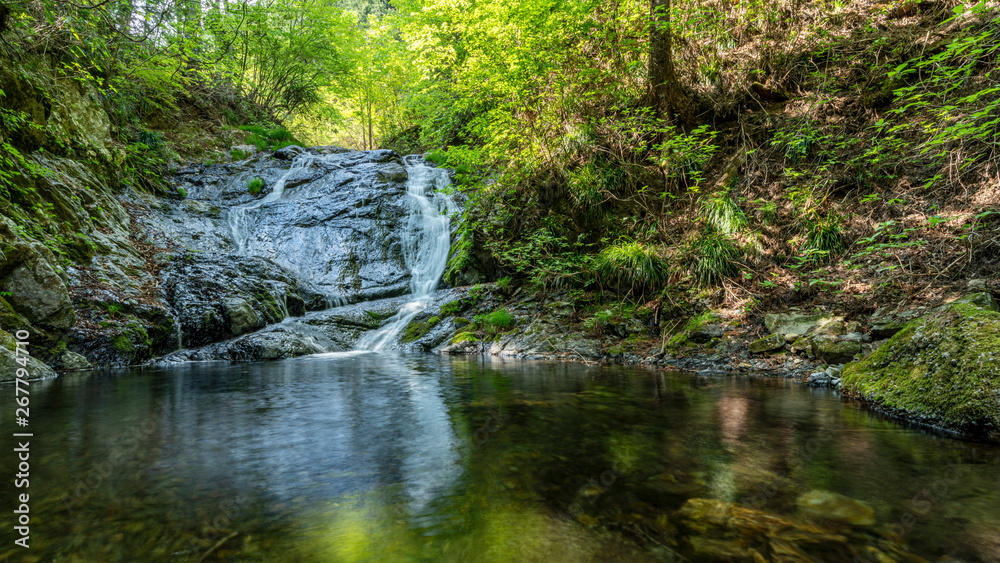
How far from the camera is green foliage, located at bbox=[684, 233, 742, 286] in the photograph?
6914 millimetres

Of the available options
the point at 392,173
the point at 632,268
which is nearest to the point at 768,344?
the point at 632,268

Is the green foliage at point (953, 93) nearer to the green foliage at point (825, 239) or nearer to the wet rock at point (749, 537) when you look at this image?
the green foliage at point (825, 239)

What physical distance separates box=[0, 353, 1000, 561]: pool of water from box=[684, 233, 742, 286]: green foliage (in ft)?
9.71

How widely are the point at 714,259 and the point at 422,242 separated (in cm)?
833

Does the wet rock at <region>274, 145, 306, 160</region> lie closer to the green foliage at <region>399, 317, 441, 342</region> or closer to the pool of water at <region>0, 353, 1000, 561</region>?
the green foliage at <region>399, 317, 441, 342</region>

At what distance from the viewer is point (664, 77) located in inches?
323

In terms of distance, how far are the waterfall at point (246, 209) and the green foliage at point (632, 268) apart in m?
9.33

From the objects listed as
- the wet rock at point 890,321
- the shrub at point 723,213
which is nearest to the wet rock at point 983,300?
the wet rock at point 890,321

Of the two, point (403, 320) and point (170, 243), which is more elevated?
point (170, 243)

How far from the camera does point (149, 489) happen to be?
7.41 ft

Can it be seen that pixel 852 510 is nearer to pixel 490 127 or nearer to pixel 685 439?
pixel 685 439

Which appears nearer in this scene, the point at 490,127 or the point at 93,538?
the point at 93,538

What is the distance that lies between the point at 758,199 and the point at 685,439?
5.71 m

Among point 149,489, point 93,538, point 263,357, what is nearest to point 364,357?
point 263,357
